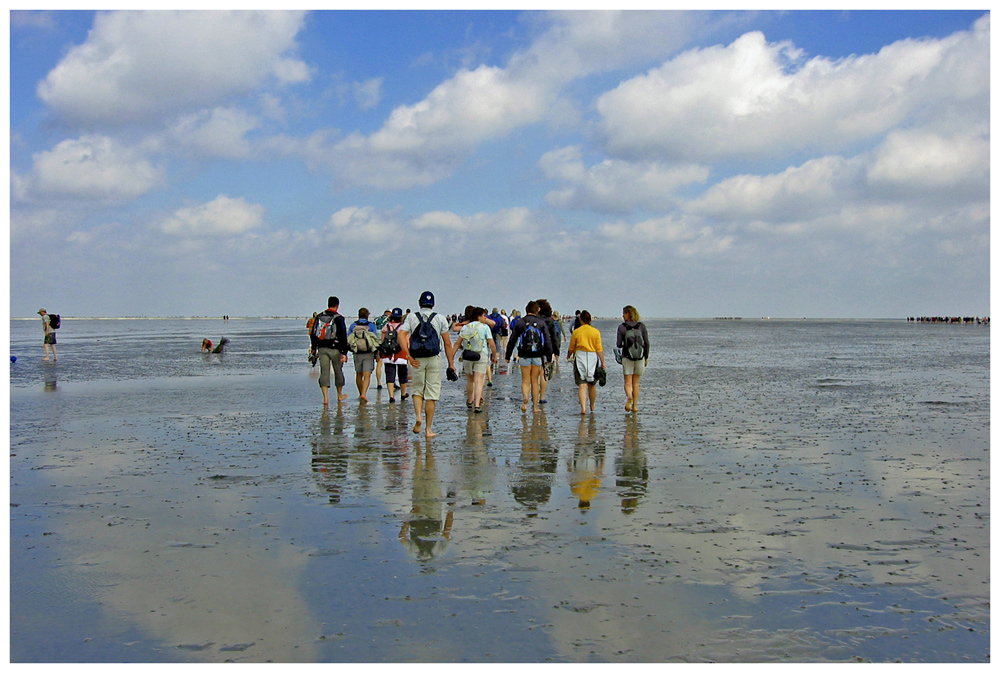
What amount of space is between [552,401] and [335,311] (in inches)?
173

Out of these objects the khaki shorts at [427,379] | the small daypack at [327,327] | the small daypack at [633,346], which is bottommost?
the khaki shorts at [427,379]

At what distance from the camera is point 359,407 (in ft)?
46.1

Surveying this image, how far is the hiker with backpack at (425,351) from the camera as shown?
1087 centimetres

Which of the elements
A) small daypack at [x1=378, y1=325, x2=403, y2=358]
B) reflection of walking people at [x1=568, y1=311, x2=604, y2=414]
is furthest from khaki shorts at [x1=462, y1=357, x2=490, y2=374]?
reflection of walking people at [x1=568, y1=311, x2=604, y2=414]

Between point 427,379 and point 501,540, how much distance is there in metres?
5.25

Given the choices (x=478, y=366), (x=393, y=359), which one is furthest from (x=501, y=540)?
(x=393, y=359)

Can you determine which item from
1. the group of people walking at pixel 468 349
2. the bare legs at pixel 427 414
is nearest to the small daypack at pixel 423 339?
the group of people walking at pixel 468 349

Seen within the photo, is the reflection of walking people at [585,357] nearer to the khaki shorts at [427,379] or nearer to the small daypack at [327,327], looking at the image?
the khaki shorts at [427,379]

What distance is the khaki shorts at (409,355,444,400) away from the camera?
10906mm

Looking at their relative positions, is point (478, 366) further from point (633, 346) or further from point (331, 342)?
point (331, 342)

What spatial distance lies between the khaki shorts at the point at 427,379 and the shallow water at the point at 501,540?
64cm

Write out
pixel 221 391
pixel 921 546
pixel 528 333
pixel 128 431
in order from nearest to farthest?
pixel 921 546
pixel 128 431
pixel 528 333
pixel 221 391

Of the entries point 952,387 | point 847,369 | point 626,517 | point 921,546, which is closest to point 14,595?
point 626,517

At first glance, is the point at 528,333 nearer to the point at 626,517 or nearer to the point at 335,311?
the point at 335,311
